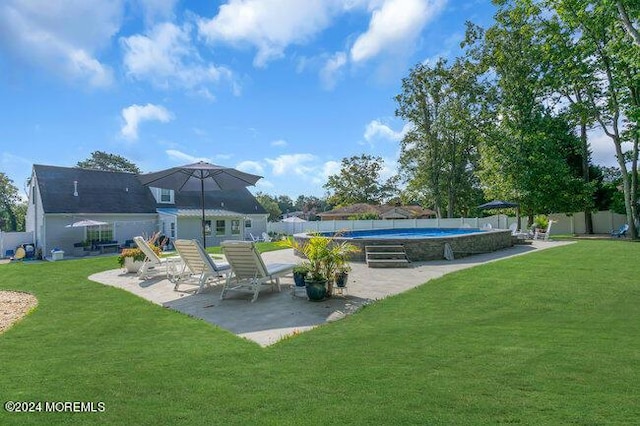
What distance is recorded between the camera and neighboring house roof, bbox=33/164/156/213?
26.2 m

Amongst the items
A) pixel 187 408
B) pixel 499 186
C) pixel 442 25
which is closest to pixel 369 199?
pixel 499 186

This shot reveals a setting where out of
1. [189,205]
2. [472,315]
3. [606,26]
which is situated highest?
[606,26]

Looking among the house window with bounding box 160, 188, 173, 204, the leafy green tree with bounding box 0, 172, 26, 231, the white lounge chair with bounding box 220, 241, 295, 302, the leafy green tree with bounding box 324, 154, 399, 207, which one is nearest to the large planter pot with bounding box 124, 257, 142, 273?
the white lounge chair with bounding box 220, 241, 295, 302

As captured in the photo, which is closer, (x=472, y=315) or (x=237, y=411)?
(x=237, y=411)

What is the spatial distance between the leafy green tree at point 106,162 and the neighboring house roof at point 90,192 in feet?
111

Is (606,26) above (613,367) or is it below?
above

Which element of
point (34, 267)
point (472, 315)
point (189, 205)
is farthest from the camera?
point (189, 205)

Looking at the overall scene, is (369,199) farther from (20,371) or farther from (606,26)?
(20,371)

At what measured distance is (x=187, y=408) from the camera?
3.14 m

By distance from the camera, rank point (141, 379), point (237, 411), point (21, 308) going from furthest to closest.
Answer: point (21, 308)
point (141, 379)
point (237, 411)

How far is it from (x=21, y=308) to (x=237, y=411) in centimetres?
712

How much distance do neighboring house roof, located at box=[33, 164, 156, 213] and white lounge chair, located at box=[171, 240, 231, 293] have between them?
1918cm

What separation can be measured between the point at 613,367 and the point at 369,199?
54.2 metres

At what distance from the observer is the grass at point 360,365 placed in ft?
9.94
